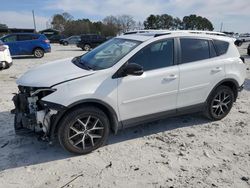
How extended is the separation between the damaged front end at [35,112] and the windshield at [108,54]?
90 centimetres

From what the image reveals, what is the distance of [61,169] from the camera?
361cm

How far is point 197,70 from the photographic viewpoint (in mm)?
4656

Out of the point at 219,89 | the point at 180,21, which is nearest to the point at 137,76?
the point at 219,89

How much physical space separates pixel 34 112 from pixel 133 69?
1.57m

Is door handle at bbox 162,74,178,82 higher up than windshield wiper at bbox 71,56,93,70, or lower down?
lower down

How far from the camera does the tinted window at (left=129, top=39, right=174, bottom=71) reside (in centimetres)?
419

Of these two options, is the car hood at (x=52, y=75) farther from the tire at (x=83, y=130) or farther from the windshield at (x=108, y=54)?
the tire at (x=83, y=130)

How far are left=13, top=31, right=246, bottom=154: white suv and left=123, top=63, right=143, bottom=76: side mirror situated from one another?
0.05 feet

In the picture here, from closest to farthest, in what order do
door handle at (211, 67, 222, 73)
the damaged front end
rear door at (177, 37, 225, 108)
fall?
the damaged front end → rear door at (177, 37, 225, 108) → door handle at (211, 67, 222, 73)

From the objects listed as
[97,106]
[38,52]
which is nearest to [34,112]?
[97,106]

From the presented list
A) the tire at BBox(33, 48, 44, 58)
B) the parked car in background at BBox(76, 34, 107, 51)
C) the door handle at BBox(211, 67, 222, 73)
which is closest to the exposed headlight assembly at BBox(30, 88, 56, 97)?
the door handle at BBox(211, 67, 222, 73)

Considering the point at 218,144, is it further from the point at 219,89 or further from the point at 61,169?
the point at 61,169

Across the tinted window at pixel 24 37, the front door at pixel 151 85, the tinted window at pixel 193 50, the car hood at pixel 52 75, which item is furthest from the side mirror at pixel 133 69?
the tinted window at pixel 24 37

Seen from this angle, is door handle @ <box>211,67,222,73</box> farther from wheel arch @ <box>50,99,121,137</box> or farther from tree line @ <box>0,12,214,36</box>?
tree line @ <box>0,12,214,36</box>
